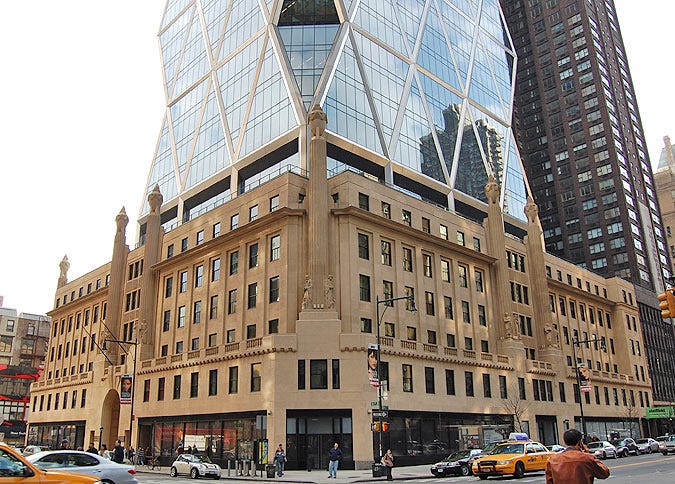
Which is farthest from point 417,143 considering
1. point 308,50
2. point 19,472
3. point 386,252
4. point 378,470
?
point 19,472

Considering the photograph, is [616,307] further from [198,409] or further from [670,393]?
[198,409]

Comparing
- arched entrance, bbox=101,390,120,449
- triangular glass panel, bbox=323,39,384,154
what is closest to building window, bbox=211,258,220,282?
triangular glass panel, bbox=323,39,384,154

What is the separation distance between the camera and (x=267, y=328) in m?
51.9

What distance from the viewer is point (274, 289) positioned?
5291cm

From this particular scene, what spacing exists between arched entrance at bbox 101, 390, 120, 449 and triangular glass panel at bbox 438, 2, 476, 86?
198 feet

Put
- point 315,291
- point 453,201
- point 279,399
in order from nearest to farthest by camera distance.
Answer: point 279,399 → point 315,291 → point 453,201

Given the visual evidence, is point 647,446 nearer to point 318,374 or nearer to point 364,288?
point 364,288

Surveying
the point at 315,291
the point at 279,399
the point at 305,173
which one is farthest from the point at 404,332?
the point at 305,173

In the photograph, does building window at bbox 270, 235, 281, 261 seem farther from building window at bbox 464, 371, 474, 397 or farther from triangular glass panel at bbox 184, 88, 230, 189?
triangular glass panel at bbox 184, 88, 230, 189

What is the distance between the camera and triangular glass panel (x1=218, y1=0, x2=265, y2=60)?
7312cm

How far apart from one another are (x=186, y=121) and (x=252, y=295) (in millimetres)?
37915

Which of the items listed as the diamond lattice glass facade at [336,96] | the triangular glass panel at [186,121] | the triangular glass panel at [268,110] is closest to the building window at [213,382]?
the diamond lattice glass facade at [336,96]

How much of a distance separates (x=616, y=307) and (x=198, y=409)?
2628 inches

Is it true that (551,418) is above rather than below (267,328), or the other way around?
below
